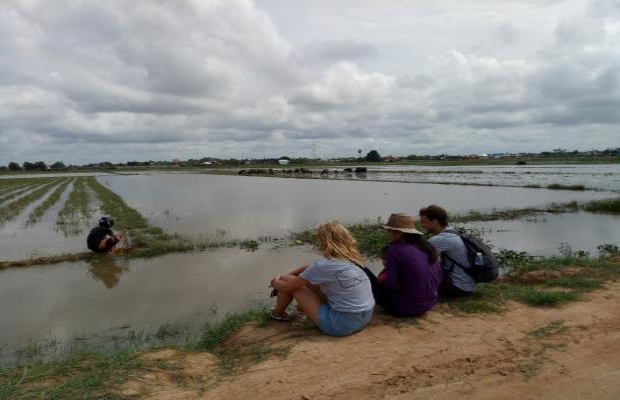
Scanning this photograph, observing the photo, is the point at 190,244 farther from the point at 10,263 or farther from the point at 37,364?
the point at 37,364

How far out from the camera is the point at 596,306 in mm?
5027

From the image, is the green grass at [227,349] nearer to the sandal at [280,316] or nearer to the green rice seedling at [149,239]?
the sandal at [280,316]

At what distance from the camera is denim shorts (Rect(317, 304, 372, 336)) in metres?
4.24

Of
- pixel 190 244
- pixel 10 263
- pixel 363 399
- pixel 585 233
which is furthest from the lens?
pixel 585 233

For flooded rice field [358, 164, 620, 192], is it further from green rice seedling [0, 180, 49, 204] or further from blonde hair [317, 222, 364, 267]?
green rice seedling [0, 180, 49, 204]

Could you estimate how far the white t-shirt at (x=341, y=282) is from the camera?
13.6 feet

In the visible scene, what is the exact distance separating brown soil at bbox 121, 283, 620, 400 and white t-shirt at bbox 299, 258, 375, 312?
1.21 feet

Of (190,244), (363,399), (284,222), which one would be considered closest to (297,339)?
(363,399)

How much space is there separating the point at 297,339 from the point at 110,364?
5.97ft

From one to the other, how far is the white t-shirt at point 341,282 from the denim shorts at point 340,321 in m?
0.06

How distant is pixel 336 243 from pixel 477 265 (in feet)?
6.95

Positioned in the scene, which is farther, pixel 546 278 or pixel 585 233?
pixel 585 233

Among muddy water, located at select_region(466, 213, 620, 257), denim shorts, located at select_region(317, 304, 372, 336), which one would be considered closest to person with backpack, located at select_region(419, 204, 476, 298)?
denim shorts, located at select_region(317, 304, 372, 336)

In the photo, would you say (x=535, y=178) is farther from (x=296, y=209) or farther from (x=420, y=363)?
(x=420, y=363)
